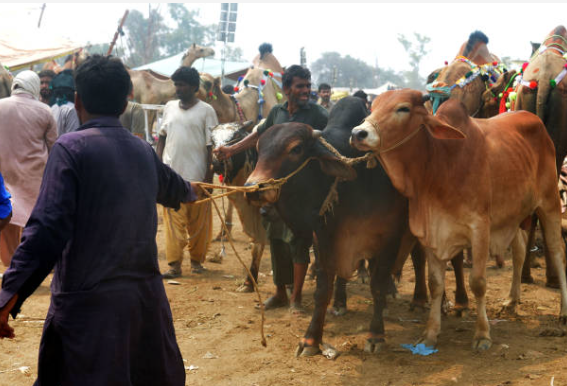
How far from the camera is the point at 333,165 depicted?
459cm

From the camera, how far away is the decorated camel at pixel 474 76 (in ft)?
22.3

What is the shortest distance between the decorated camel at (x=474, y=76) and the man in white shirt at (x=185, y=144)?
2.71 metres

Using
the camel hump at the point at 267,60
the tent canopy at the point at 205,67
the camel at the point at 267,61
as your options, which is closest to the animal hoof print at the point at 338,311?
the camel at the point at 267,61

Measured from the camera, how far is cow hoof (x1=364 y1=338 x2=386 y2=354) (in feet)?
15.5

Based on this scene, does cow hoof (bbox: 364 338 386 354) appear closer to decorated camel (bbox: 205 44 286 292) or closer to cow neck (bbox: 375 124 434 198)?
cow neck (bbox: 375 124 434 198)

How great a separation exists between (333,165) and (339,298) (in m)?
1.82

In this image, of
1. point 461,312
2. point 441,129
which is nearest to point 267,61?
point 461,312

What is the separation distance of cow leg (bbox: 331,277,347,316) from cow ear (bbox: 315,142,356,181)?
1608 mm

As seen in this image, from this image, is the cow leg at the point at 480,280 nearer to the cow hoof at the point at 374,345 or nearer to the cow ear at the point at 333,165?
the cow hoof at the point at 374,345

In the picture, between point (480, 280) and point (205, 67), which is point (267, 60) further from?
point (205, 67)

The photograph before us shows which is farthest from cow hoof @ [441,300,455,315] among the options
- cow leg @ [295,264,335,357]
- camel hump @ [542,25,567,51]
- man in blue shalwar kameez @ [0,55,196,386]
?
man in blue shalwar kameez @ [0,55,196,386]

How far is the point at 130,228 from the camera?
2613mm

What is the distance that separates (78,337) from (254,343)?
2.68 m

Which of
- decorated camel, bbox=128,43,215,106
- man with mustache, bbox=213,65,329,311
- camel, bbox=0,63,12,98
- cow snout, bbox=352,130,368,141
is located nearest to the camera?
cow snout, bbox=352,130,368,141
